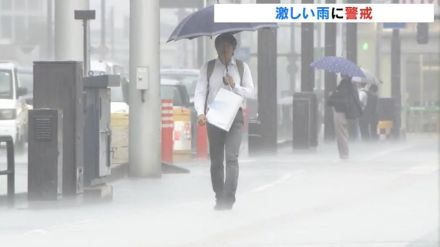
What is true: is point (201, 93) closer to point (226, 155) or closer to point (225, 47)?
point (225, 47)

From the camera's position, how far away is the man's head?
1422 centimetres

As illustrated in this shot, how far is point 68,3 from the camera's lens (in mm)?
19500

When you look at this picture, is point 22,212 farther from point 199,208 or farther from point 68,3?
point 68,3

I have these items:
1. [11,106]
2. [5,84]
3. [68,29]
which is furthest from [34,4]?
[68,29]

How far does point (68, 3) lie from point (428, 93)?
121 ft

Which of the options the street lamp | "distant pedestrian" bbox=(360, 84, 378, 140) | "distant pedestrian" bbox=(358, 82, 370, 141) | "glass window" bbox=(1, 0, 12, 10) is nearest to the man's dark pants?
the street lamp

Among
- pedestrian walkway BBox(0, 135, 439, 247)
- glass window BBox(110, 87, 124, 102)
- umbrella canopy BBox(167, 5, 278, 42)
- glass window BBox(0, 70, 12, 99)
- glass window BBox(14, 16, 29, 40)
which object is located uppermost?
glass window BBox(14, 16, 29, 40)

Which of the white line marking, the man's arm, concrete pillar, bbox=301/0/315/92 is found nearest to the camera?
the man's arm

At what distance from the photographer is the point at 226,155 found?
14.0 meters

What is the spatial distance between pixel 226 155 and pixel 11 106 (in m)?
17.6

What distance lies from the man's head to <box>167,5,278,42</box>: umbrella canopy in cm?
73

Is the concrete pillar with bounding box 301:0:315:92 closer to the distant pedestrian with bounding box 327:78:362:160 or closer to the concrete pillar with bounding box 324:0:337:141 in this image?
the concrete pillar with bounding box 324:0:337:141

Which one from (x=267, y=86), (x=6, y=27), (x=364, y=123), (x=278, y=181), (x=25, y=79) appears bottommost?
(x=278, y=181)

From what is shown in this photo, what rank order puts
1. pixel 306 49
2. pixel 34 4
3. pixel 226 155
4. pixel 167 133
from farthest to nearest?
pixel 34 4 < pixel 306 49 < pixel 167 133 < pixel 226 155
